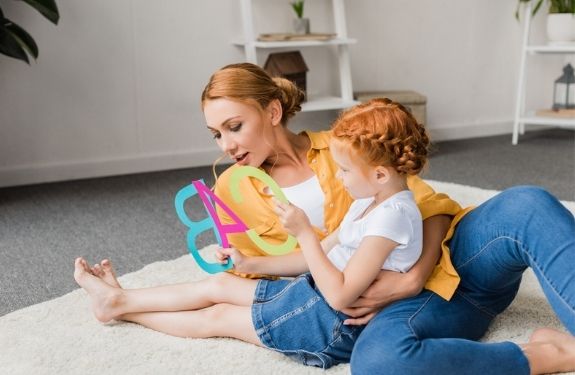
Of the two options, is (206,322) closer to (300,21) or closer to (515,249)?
(515,249)

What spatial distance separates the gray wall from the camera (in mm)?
3051

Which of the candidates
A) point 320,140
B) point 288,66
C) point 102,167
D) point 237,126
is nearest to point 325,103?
point 288,66

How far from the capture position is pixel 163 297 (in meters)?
1.61

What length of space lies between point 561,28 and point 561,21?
0.03 metres

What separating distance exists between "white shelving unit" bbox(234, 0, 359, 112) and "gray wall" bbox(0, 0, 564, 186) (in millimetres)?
121

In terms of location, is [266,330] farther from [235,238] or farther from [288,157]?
[288,157]

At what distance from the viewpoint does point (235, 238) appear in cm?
162

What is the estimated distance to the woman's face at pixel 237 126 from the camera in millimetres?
1499

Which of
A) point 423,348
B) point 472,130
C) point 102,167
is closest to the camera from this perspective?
point 423,348

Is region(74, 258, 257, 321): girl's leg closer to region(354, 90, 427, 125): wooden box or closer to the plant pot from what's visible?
region(354, 90, 427, 125): wooden box

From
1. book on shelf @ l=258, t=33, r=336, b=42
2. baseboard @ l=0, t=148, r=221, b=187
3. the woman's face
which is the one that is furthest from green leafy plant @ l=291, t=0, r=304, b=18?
the woman's face

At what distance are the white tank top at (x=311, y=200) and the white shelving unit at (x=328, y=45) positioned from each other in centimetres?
170

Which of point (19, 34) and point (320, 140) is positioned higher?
point (19, 34)

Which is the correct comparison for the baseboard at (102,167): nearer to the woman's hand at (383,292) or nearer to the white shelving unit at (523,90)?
the white shelving unit at (523,90)
